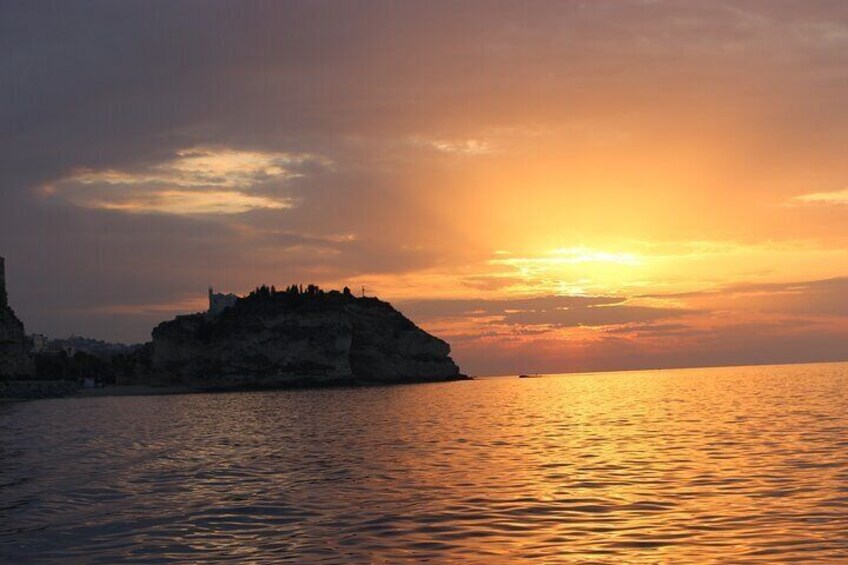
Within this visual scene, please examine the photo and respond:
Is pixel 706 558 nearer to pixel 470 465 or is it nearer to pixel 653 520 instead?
pixel 653 520

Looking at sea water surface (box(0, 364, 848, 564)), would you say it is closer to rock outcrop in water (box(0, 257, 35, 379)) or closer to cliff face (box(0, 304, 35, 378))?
cliff face (box(0, 304, 35, 378))

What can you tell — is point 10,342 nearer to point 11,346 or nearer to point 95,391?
point 11,346

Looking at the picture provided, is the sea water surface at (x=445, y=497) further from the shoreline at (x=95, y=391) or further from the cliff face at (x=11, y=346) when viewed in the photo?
the shoreline at (x=95, y=391)

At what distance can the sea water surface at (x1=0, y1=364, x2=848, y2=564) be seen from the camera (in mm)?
18484

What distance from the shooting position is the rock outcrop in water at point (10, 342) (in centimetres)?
14675

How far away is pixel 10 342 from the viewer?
14925 cm

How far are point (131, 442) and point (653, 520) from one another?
40.5 m

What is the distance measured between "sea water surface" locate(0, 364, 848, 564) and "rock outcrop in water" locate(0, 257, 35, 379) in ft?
348

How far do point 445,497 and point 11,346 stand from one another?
14659 centimetres

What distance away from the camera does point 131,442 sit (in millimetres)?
52469

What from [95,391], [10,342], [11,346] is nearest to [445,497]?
[10,342]

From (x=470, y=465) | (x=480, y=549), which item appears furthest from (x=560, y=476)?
(x=480, y=549)

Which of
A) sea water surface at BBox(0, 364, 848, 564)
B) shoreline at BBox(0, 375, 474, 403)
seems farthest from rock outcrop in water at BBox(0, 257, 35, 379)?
sea water surface at BBox(0, 364, 848, 564)

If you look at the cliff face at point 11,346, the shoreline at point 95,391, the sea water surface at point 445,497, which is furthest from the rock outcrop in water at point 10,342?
the sea water surface at point 445,497
